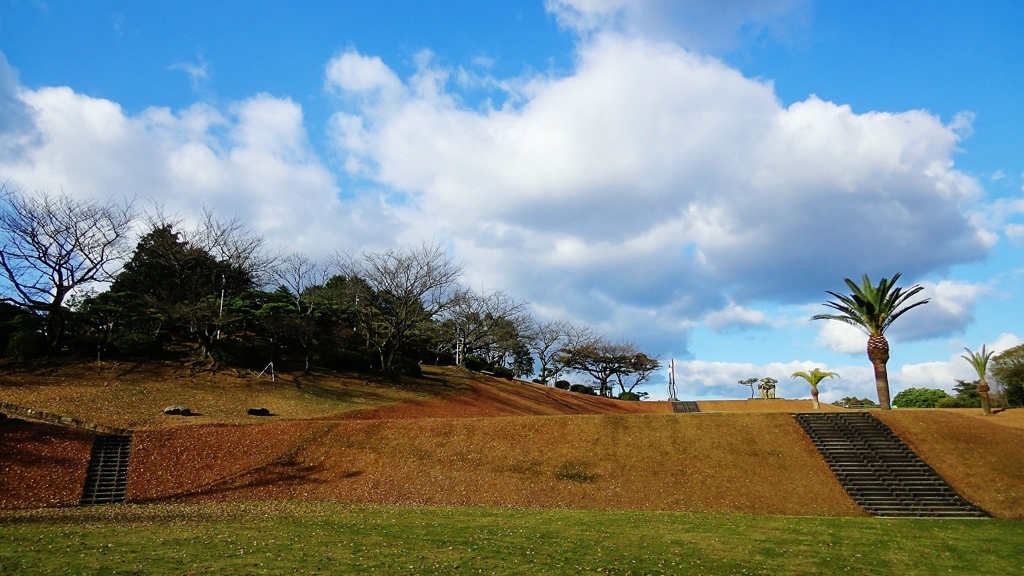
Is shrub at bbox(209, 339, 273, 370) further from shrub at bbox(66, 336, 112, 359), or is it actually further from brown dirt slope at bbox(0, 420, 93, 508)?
brown dirt slope at bbox(0, 420, 93, 508)

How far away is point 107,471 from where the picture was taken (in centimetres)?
2239

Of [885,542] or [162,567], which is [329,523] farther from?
[885,542]

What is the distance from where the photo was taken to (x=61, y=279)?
36469 millimetres

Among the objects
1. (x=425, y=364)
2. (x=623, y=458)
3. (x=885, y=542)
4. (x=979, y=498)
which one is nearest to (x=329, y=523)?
(x=623, y=458)

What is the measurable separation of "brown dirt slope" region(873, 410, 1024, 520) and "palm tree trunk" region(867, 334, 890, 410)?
20.9ft

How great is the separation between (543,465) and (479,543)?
1066 centimetres

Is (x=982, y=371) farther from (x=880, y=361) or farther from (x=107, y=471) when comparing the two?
(x=107, y=471)

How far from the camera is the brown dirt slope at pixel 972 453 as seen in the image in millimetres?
21109

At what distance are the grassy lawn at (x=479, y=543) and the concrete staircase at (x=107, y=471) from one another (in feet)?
8.23

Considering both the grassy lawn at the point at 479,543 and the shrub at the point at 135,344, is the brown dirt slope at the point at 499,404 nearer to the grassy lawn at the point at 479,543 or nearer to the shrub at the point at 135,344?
the shrub at the point at 135,344

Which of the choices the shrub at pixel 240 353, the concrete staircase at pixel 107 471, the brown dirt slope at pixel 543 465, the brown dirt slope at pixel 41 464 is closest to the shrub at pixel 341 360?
the shrub at pixel 240 353

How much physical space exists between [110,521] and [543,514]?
1213cm

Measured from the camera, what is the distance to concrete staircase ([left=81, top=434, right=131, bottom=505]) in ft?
68.2

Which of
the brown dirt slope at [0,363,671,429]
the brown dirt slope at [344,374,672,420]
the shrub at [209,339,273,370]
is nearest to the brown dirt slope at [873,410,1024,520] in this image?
the brown dirt slope at [344,374,672,420]
